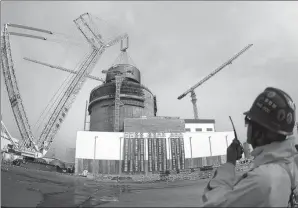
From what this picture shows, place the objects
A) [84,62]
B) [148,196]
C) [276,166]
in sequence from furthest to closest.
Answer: [84,62]
[148,196]
[276,166]

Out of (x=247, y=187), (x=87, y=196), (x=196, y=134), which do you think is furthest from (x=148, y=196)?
(x=196, y=134)

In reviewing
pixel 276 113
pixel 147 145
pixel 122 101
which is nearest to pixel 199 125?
pixel 147 145

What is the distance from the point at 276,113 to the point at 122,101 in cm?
7478

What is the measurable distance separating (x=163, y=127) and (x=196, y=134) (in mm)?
9364

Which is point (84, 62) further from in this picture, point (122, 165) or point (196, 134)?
point (196, 134)

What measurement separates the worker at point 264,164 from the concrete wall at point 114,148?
56.0m

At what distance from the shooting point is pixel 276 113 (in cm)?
223

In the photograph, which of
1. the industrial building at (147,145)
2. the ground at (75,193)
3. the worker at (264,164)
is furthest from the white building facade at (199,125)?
the worker at (264,164)

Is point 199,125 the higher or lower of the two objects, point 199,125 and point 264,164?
the higher

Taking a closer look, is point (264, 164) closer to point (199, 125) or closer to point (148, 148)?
point (148, 148)

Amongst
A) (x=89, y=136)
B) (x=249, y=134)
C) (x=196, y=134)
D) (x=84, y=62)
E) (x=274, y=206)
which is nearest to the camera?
(x=274, y=206)

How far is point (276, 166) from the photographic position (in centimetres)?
211

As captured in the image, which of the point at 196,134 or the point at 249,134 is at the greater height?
the point at 196,134

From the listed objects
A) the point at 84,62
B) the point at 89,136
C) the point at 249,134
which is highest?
the point at 84,62
